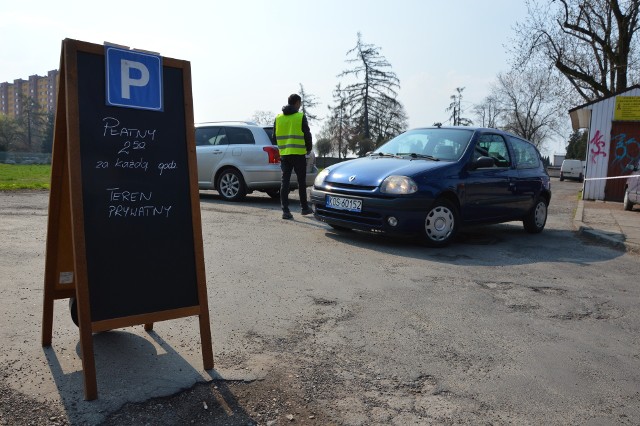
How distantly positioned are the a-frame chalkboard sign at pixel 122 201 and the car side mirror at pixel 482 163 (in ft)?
16.9

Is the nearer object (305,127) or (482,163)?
(482,163)

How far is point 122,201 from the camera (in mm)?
2916

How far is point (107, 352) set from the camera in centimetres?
320

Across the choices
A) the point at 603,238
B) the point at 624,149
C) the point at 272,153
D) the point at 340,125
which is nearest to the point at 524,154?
the point at 603,238

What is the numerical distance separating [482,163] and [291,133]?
10.2 ft

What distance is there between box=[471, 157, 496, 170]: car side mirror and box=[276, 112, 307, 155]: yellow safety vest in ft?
9.23

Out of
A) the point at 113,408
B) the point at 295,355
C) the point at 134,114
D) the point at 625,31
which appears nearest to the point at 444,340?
the point at 295,355

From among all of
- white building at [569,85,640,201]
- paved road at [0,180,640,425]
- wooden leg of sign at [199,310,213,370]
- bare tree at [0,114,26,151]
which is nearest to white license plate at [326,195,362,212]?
paved road at [0,180,640,425]

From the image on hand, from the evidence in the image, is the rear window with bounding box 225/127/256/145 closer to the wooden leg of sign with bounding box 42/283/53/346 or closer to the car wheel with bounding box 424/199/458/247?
the car wheel with bounding box 424/199/458/247

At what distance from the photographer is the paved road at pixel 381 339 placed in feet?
9.21

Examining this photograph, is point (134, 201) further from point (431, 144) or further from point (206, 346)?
point (431, 144)

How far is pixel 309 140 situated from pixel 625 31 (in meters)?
21.5

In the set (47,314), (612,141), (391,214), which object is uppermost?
(612,141)

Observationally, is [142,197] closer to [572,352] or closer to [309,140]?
[572,352]
